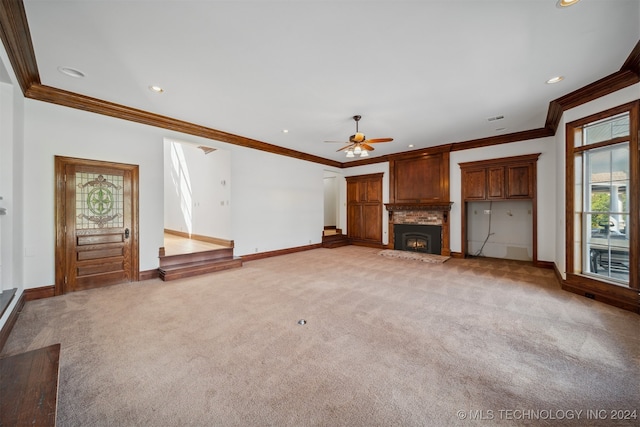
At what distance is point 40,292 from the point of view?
A: 3.60 m

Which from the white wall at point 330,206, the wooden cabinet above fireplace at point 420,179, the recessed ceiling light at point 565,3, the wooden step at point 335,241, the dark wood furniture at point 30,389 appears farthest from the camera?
the white wall at point 330,206

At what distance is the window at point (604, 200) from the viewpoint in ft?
10.4

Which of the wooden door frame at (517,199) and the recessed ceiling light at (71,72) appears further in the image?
the wooden door frame at (517,199)

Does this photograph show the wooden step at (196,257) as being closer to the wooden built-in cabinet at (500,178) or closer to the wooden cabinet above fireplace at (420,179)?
the wooden cabinet above fireplace at (420,179)

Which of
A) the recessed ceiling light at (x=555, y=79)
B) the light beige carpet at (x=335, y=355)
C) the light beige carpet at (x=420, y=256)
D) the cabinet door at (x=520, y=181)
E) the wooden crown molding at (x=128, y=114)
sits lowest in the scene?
the light beige carpet at (x=335, y=355)

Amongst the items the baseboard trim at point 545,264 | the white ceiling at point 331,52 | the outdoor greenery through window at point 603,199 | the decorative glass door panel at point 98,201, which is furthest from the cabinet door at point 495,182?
the decorative glass door panel at point 98,201

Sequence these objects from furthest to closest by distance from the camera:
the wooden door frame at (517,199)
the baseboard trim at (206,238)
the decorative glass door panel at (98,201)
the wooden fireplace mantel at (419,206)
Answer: the wooden fireplace mantel at (419,206), the baseboard trim at (206,238), the wooden door frame at (517,199), the decorative glass door panel at (98,201)

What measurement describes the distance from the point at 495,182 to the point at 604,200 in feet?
8.58

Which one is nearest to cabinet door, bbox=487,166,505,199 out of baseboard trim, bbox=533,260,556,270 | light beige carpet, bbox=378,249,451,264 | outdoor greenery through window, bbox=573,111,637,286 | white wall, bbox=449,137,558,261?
white wall, bbox=449,137,558,261

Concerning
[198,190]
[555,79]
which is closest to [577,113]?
[555,79]

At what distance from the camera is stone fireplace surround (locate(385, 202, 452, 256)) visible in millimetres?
6801

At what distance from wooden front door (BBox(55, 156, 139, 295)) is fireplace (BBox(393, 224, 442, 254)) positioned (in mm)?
6633

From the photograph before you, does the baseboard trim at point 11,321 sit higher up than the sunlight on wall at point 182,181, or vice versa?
the sunlight on wall at point 182,181

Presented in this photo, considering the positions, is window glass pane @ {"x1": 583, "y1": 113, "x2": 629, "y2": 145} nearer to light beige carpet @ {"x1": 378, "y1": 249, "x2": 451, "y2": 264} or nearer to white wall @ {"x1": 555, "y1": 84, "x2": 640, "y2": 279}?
white wall @ {"x1": 555, "y1": 84, "x2": 640, "y2": 279}
